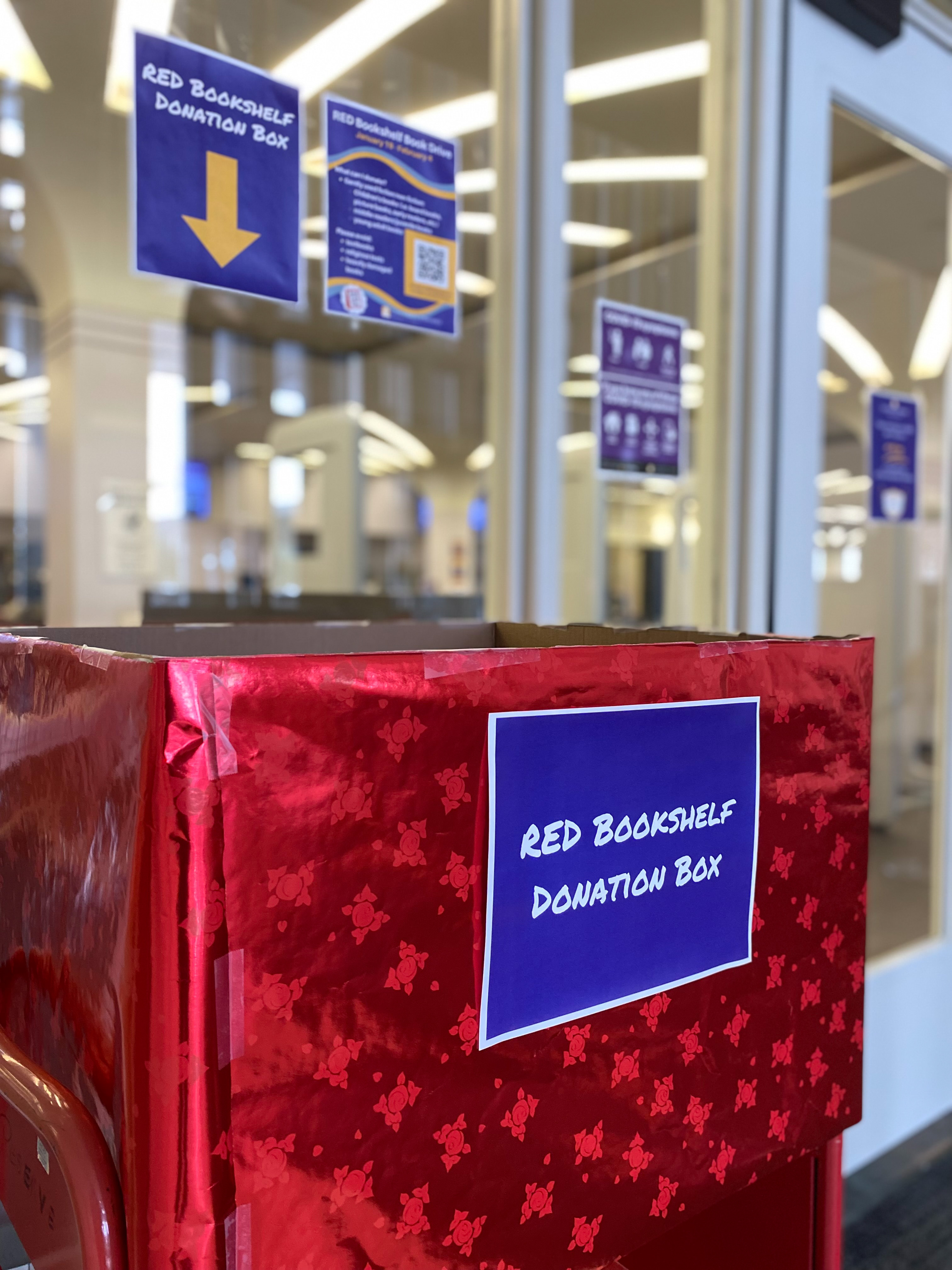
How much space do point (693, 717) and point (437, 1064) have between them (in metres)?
0.23

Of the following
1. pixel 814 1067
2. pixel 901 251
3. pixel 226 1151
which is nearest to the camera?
pixel 226 1151

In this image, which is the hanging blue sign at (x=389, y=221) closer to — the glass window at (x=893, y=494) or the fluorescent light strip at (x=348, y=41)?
the fluorescent light strip at (x=348, y=41)

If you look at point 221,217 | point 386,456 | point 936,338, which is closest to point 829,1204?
point 221,217

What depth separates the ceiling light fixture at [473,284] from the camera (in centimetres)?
141

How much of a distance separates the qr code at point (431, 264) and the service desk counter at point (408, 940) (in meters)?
0.93

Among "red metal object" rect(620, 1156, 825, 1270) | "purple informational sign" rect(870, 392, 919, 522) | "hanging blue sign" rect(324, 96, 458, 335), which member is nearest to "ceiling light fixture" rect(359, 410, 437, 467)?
"purple informational sign" rect(870, 392, 919, 522)

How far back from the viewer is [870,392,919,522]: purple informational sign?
2107mm

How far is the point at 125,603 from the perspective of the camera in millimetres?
4422

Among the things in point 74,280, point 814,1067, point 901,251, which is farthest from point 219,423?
point 814,1067

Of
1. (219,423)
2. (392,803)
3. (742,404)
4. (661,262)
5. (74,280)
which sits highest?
(219,423)

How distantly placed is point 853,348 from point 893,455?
0.83 feet

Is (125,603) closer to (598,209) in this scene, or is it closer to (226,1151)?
(598,209)

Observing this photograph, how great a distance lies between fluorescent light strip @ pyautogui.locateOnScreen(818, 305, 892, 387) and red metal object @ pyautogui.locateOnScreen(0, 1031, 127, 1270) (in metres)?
1.80

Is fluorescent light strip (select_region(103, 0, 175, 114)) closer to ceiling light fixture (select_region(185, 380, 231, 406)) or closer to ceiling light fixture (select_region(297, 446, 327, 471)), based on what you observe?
ceiling light fixture (select_region(297, 446, 327, 471))
